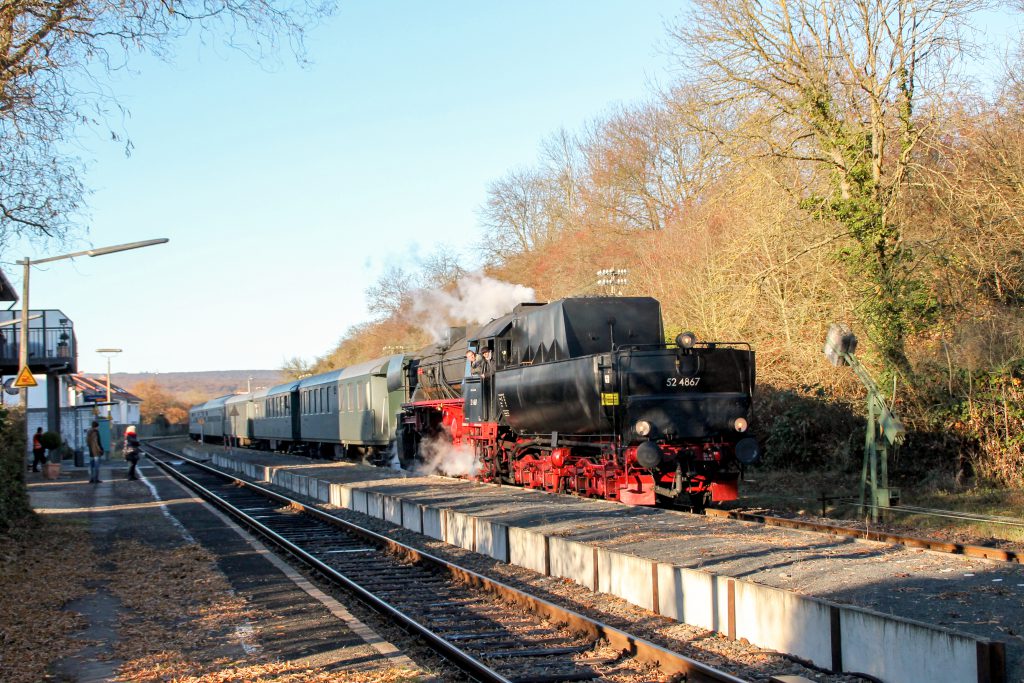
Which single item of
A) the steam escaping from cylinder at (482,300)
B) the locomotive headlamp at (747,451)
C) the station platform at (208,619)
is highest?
the steam escaping from cylinder at (482,300)

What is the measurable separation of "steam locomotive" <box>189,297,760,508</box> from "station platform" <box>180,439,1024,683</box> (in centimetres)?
84

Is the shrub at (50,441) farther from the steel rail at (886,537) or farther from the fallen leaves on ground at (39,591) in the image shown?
the steel rail at (886,537)

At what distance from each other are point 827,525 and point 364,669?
764 centimetres

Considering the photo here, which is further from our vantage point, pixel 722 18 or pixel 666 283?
pixel 666 283

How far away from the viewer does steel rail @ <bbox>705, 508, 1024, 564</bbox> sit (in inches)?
387

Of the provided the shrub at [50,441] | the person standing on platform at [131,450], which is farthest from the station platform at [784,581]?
the shrub at [50,441]

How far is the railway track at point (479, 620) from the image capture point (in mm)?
6480

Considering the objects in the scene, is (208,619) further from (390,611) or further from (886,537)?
(886,537)

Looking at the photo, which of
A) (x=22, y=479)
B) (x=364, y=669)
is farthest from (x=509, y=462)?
(x=364, y=669)

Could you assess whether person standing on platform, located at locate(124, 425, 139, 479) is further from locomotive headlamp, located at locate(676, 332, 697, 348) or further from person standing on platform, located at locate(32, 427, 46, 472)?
locomotive headlamp, located at locate(676, 332, 697, 348)

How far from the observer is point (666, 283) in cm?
2848

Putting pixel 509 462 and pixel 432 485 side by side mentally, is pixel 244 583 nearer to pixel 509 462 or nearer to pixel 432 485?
pixel 509 462

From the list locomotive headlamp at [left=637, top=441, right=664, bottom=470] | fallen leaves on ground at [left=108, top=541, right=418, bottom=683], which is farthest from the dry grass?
locomotive headlamp at [left=637, top=441, right=664, bottom=470]

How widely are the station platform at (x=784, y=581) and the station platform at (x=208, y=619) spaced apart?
229cm
